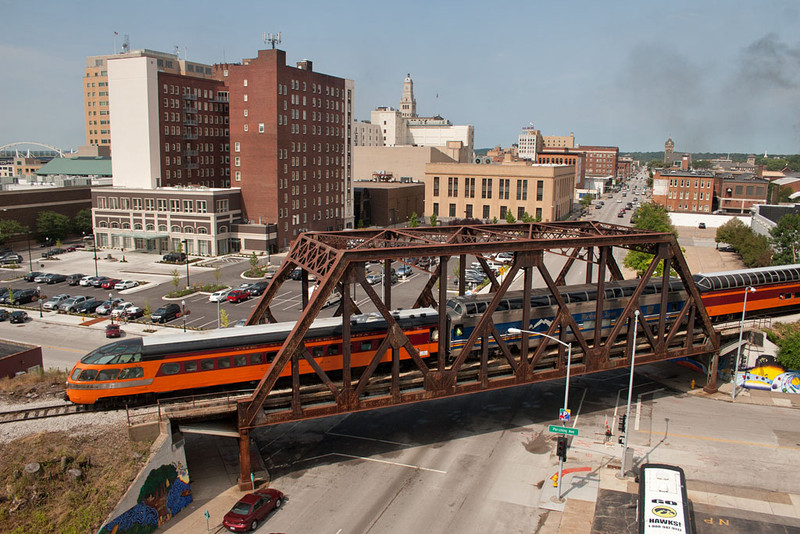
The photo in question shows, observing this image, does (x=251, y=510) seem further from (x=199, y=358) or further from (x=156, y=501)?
(x=199, y=358)

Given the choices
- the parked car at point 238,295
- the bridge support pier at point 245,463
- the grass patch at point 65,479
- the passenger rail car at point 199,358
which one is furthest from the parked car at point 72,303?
the bridge support pier at point 245,463

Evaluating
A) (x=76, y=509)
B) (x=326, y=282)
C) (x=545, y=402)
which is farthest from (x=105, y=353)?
(x=545, y=402)

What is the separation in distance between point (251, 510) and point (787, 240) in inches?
2727

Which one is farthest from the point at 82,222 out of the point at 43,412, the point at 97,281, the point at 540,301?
the point at 540,301

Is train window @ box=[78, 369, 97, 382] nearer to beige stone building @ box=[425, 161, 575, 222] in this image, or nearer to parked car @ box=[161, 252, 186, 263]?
parked car @ box=[161, 252, 186, 263]

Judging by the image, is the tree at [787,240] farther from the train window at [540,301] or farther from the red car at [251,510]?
the red car at [251,510]

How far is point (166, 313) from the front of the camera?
56.0 meters

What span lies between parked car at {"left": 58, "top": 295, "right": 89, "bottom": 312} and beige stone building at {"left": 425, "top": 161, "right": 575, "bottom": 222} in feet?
241

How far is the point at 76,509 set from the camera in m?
21.6

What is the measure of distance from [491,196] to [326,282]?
94.4 m

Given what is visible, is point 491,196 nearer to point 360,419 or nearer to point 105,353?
point 360,419

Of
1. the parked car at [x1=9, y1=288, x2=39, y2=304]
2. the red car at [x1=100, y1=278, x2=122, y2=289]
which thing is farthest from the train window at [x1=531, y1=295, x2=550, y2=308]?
the parked car at [x1=9, y1=288, x2=39, y2=304]

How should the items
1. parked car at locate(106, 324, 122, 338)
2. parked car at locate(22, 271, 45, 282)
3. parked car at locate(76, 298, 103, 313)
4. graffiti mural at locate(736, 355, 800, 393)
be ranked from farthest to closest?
1. parked car at locate(22, 271, 45, 282)
2. parked car at locate(76, 298, 103, 313)
3. parked car at locate(106, 324, 122, 338)
4. graffiti mural at locate(736, 355, 800, 393)

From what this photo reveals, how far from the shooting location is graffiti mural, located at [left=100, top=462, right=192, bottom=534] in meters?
22.1
